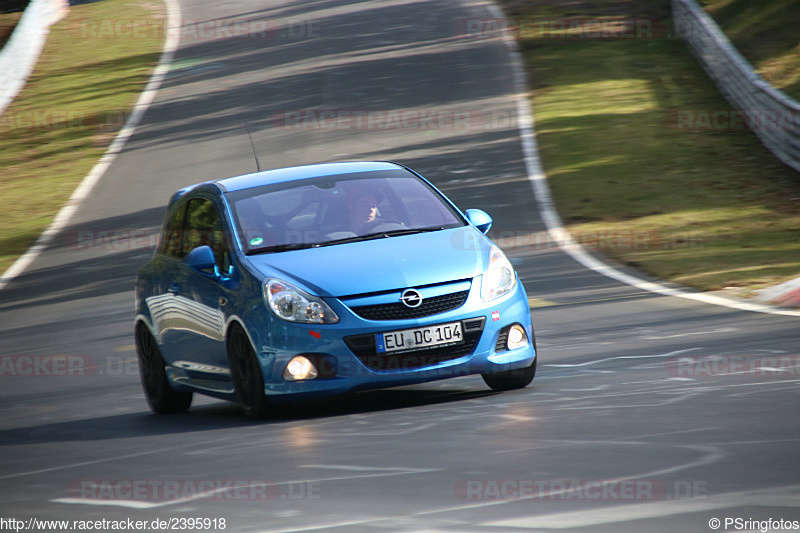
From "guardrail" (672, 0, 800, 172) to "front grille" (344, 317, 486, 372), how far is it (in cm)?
1391

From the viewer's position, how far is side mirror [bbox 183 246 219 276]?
29.1 ft

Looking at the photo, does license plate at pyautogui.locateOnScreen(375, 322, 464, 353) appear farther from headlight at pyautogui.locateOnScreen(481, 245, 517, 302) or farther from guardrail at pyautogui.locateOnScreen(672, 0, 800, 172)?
guardrail at pyautogui.locateOnScreen(672, 0, 800, 172)

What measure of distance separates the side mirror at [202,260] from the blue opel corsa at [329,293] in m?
0.01

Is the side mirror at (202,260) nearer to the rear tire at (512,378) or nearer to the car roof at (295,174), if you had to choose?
the car roof at (295,174)

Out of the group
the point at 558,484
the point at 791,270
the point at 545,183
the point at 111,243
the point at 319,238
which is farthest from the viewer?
the point at 545,183

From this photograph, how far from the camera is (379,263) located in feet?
27.5

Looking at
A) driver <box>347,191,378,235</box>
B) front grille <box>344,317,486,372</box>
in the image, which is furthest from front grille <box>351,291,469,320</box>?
driver <box>347,191,378,235</box>

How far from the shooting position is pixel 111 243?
802 inches

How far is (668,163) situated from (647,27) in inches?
550

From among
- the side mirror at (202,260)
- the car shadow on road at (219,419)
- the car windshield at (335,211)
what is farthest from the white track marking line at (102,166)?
the side mirror at (202,260)

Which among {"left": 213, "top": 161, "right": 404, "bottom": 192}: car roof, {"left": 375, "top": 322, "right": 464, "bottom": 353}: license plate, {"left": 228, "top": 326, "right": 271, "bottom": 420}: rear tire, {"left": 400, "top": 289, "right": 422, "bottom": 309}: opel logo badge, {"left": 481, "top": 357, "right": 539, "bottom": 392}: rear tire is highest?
{"left": 213, "top": 161, "right": 404, "bottom": 192}: car roof

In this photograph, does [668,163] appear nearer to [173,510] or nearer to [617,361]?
[617,361]

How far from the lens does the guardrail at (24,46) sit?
115 ft

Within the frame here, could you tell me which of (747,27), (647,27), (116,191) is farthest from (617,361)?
(647,27)
